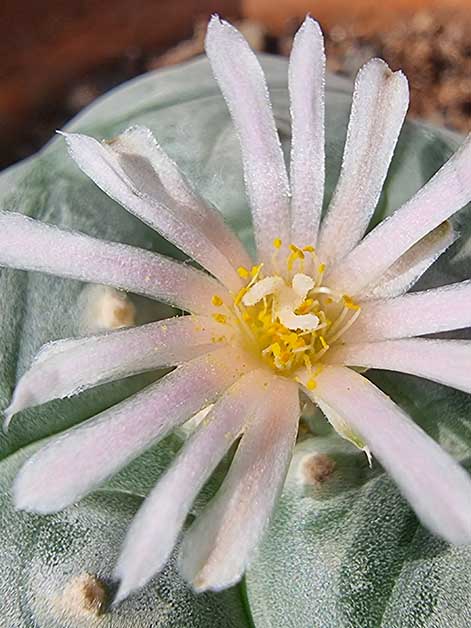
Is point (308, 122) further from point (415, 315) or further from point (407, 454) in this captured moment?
point (407, 454)

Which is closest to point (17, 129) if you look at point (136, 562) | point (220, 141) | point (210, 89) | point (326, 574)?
point (210, 89)

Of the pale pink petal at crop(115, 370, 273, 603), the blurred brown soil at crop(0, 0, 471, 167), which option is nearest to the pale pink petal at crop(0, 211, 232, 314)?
the pale pink petal at crop(115, 370, 273, 603)

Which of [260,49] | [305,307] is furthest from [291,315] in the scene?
[260,49]

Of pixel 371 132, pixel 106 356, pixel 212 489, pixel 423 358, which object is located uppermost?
pixel 371 132

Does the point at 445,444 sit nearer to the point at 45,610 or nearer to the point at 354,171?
the point at 354,171

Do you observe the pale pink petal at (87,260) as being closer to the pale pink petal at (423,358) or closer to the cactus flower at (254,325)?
the cactus flower at (254,325)

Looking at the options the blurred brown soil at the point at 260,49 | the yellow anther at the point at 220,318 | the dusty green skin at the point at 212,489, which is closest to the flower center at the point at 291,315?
the yellow anther at the point at 220,318
